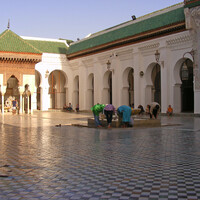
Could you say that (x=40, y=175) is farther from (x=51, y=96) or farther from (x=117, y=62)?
(x=51, y=96)

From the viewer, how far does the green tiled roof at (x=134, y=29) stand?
1811 cm

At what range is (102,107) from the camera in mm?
10586

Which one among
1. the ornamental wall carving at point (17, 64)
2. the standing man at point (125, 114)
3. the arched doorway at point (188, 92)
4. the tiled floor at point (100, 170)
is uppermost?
the ornamental wall carving at point (17, 64)

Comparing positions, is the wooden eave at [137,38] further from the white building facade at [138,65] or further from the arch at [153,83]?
the arch at [153,83]

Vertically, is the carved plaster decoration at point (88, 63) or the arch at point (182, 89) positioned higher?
the carved plaster decoration at point (88, 63)

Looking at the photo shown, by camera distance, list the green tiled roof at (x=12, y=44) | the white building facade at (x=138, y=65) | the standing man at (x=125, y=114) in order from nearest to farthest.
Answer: the standing man at (x=125, y=114), the white building facade at (x=138, y=65), the green tiled roof at (x=12, y=44)

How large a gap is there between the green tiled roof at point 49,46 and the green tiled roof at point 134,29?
965mm

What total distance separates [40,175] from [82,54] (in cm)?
2250

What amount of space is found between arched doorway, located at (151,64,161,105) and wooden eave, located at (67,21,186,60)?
2512 mm

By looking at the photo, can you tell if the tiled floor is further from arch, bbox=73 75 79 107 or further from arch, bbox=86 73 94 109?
arch, bbox=73 75 79 107

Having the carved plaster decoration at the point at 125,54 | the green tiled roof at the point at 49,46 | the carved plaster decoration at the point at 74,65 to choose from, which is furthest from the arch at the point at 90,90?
the carved plaster decoration at the point at 125,54

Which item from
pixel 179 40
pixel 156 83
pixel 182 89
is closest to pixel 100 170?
pixel 179 40

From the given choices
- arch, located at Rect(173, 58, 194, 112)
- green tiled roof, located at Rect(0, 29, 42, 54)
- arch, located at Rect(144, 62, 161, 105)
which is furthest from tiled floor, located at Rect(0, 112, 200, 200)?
green tiled roof, located at Rect(0, 29, 42, 54)

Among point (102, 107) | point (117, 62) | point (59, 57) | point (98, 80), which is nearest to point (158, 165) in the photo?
point (102, 107)
